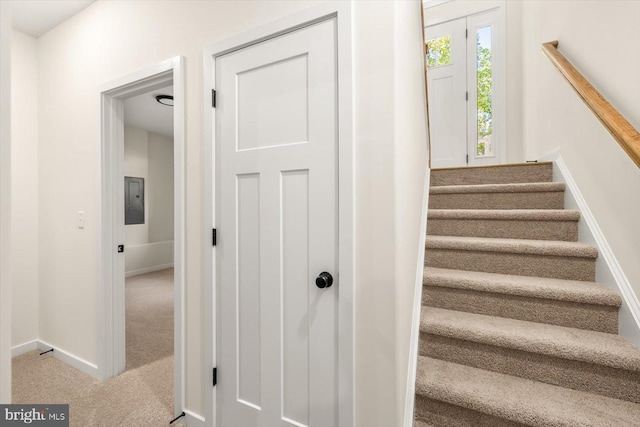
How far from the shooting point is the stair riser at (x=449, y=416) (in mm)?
1354

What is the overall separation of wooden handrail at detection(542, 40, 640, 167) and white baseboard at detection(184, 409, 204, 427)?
2.45 m

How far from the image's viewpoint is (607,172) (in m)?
1.84

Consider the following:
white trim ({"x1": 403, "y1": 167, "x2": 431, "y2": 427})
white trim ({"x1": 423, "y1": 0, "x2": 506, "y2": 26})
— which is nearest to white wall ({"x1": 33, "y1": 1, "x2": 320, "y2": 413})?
white trim ({"x1": 403, "y1": 167, "x2": 431, "y2": 427})

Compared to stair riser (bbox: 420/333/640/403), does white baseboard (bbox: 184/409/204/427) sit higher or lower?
lower

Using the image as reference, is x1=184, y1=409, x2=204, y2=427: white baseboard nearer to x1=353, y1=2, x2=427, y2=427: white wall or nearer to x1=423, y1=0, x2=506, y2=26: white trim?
x1=353, y1=2, x2=427, y2=427: white wall

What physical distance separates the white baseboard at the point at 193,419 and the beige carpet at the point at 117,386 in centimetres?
14

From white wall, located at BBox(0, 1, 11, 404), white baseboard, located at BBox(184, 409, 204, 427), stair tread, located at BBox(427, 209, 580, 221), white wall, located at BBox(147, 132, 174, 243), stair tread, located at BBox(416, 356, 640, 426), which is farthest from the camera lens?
white wall, located at BBox(147, 132, 174, 243)

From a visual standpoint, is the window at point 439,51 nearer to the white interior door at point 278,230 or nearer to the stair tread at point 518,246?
the stair tread at point 518,246

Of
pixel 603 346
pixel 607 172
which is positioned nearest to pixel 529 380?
pixel 603 346

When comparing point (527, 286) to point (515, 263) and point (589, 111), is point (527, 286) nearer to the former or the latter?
point (515, 263)

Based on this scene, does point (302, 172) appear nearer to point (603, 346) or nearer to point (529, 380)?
point (529, 380)

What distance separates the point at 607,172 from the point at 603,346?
1038 mm

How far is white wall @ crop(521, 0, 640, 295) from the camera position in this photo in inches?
63.2

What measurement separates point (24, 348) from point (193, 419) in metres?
2.09
